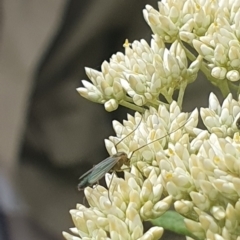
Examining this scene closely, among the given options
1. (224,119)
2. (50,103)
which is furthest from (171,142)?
(50,103)

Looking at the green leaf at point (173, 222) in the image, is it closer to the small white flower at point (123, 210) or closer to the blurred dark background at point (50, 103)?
the small white flower at point (123, 210)

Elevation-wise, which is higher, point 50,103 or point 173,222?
point 50,103

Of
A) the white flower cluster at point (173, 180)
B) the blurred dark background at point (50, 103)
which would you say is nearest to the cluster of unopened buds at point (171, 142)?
the white flower cluster at point (173, 180)

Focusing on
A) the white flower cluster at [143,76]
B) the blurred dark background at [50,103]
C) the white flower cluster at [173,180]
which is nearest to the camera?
the white flower cluster at [173,180]

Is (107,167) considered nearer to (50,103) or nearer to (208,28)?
(208,28)

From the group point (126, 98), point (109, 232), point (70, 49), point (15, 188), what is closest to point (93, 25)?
point (70, 49)

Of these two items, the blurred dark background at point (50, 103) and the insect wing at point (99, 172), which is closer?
the insect wing at point (99, 172)
